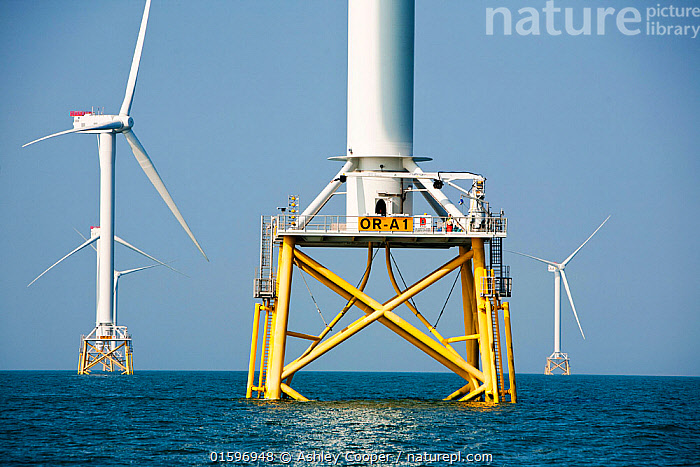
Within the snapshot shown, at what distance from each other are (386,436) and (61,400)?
Result: 3348 cm

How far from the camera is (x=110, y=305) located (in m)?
120

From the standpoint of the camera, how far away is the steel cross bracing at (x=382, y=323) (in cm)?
5412

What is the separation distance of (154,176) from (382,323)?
27.9m

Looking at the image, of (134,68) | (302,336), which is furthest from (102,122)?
(302,336)

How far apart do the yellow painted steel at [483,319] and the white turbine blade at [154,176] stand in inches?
1020

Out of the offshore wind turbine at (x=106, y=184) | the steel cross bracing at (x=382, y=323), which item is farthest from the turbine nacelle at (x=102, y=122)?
the steel cross bracing at (x=382, y=323)

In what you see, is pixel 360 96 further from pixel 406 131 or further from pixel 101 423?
pixel 101 423

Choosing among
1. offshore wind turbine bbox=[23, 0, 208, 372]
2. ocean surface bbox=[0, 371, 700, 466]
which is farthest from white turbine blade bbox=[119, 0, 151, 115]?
ocean surface bbox=[0, 371, 700, 466]

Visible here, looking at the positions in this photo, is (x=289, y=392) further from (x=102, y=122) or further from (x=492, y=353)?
(x=102, y=122)

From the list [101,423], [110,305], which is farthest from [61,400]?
[110,305]

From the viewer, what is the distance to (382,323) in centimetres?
5588

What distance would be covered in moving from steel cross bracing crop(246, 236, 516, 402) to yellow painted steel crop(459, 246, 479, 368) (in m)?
2.15

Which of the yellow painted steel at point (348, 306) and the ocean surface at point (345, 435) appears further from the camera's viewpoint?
the yellow painted steel at point (348, 306)

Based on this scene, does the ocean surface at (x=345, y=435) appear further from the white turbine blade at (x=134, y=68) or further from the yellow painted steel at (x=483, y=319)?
the white turbine blade at (x=134, y=68)
